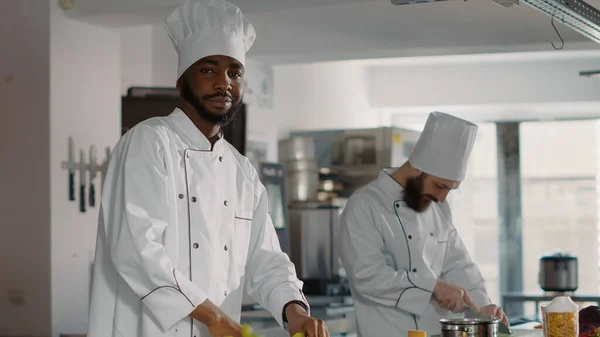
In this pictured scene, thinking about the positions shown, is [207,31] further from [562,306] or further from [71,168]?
[71,168]

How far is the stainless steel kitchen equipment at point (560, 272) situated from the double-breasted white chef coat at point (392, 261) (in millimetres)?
3207

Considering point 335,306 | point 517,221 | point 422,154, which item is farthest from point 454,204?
point 422,154

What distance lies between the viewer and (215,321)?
2.07 meters

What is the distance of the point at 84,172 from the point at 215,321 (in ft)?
8.00

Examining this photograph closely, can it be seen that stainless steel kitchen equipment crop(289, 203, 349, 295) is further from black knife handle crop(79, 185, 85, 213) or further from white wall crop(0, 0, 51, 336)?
white wall crop(0, 0, 51, 336)

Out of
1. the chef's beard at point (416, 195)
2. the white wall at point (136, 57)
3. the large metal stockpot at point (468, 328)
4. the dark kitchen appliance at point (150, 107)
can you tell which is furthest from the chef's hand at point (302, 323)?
the white wall at point (136, 57)

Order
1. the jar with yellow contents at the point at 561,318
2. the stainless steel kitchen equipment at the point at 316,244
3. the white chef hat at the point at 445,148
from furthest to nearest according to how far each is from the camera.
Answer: the stainless steel kitchen equipment at the point at 316,244 → the white chef hat at the point at 445,148 → the jar with yellow contents at the point at 561,318

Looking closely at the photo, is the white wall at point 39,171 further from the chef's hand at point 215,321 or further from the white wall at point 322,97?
the white wall at point 322,97

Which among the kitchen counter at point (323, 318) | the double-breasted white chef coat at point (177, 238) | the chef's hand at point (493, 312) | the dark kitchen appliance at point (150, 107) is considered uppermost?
the dark kitchen appliance at point (150, 107)

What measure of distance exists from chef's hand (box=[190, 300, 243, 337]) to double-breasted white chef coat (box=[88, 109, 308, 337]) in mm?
24

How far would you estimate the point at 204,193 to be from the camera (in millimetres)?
2373

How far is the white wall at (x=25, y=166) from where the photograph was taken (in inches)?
163

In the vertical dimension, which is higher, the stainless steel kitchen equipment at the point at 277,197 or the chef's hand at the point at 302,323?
the stainless steel kitchen equipment at the point at 277,197

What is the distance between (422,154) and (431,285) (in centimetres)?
54
